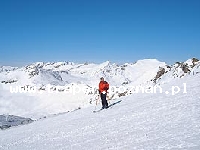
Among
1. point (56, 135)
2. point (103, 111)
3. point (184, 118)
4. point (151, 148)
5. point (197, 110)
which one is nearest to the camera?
point (151, 148)

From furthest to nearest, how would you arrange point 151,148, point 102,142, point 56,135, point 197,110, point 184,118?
point 56,135
point 197,110
point 184,118
point 102,142
point 151,148

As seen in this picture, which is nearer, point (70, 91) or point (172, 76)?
point (172, 76)

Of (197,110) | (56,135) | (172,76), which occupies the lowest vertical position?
(56,135)

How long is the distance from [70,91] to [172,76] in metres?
55.2

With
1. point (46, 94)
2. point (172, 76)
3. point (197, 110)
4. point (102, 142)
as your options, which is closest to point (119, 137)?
point (102, 142)

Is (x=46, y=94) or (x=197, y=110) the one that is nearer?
(x=197, y=110)

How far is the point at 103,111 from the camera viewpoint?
23250mm

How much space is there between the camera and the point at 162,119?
51.6 ft

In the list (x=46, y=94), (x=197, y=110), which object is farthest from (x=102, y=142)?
(x=46, y=94)

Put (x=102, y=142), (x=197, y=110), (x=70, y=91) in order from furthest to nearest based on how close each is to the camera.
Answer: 1. (x=70, y=91)
2. (x=197, y=110)
3. (x=102, y=142)

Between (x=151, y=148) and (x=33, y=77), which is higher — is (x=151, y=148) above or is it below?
below

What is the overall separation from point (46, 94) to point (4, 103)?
45.6ft

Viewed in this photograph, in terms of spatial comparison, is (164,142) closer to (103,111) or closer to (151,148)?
(151,148)

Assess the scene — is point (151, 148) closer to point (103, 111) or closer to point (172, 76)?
point (103, 111)
